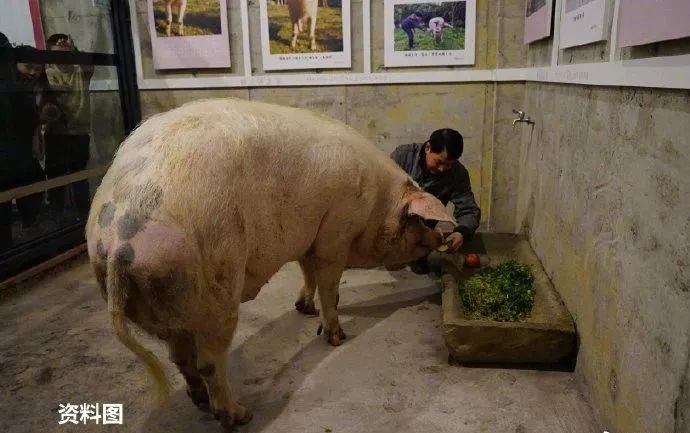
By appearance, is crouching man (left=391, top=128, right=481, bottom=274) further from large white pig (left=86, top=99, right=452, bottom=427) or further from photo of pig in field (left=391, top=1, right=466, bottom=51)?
photo of pig in field (left=391, top=1, right=466, bottom=51)

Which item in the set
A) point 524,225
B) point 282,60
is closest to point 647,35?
point 524,225

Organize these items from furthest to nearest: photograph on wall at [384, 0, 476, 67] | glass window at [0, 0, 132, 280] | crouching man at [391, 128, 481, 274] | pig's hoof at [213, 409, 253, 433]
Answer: photograph on wall at [384, 0, 476, 67], glass window at [0, 0, 132, 280], crouching man at [391, 128, 481, 274], pig's hoof at [213, 409, 253, 433]

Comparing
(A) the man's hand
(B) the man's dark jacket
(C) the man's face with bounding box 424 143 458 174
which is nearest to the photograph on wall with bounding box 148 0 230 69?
(B) the man's dark jacket

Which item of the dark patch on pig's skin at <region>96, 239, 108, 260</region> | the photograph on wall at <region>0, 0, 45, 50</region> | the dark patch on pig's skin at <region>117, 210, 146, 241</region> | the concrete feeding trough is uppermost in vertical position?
the photograph on wall at <region>0, 0, 45, 50</region>

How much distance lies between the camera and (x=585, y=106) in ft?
8.60

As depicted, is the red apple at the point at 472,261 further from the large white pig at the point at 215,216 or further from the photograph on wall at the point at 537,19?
the photograph on wall at the point at 537,19

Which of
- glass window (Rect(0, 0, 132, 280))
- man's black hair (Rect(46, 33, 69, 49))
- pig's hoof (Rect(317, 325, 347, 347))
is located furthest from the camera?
man's black hair (Rect(46, 33, 69, 49))

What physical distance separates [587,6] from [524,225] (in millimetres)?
2020

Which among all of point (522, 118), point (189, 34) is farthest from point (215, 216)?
point (189, 34)

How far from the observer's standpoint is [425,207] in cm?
309

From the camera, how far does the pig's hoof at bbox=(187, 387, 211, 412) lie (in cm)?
253

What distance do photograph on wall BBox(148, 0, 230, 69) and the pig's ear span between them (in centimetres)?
253

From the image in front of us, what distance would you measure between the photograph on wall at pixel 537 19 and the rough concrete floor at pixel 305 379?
199cm

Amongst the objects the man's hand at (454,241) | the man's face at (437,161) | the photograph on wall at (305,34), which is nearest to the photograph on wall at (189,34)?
the photograph on wall at (305,34)
